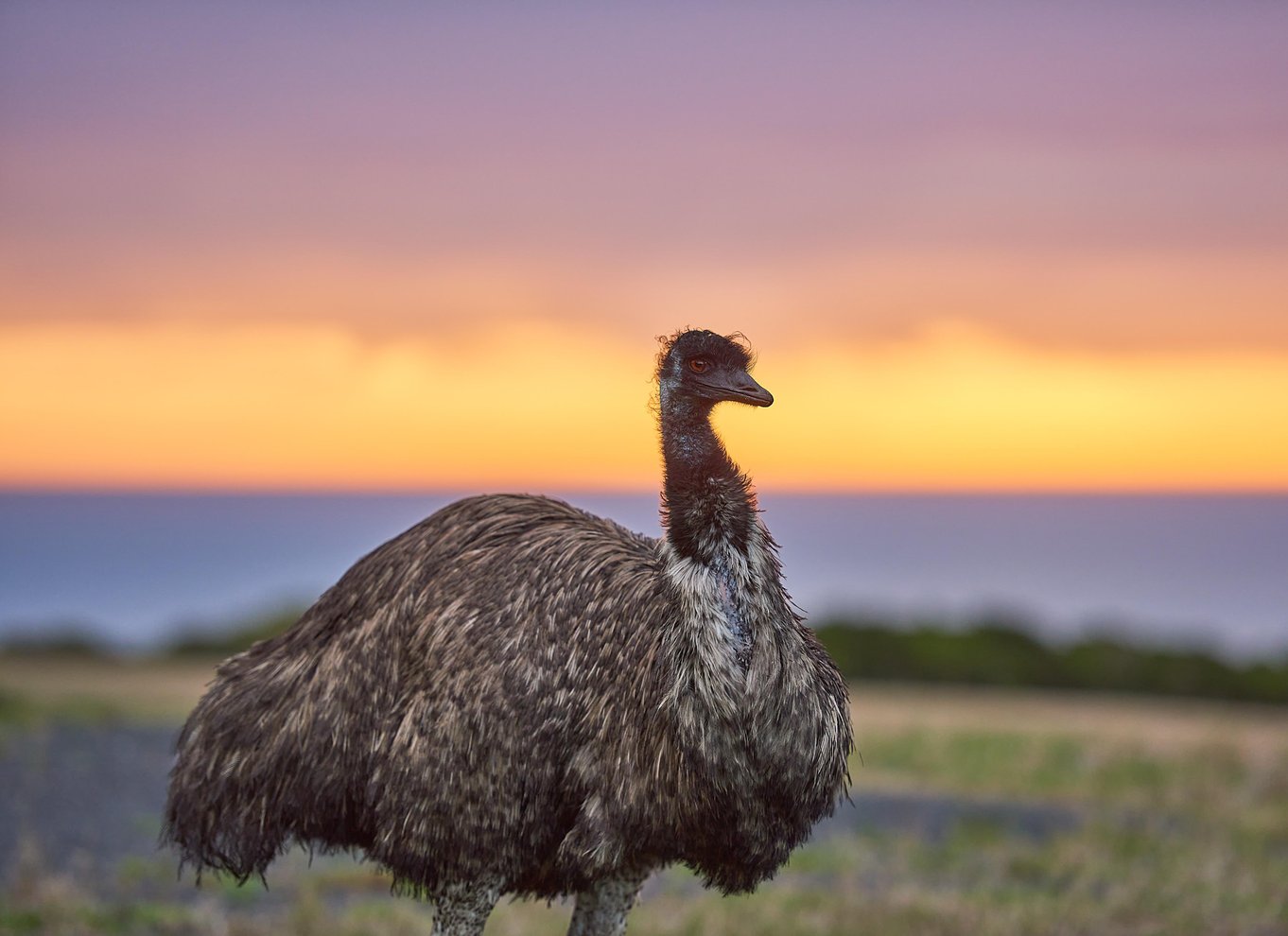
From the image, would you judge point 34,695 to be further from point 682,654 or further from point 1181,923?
point 682,654

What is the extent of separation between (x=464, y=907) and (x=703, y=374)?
242 centimetres

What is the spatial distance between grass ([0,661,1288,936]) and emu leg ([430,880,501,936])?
1.11 feet

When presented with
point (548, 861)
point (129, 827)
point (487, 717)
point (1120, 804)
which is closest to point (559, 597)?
point (487, 717)

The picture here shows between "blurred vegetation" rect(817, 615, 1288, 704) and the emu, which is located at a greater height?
the emu

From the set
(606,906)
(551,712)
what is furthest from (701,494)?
(606,906)

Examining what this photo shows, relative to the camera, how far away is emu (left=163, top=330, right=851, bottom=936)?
6.29 m

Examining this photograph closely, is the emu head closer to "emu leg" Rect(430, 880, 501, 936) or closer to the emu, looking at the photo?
the emu

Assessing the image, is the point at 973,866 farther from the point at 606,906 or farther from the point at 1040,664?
the point at 1040,664

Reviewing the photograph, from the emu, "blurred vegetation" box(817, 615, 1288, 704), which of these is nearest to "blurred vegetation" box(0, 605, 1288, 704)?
"blurred vegetation" box(817, 615, 1288, 704)

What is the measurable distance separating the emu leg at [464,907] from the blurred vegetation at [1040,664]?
1485 cm

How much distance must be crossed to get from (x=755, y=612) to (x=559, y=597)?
3.09ft

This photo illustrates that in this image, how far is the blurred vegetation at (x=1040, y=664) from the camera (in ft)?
70.6

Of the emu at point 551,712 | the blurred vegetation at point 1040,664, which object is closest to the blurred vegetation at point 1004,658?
the blurred vegetation at point 1040,664

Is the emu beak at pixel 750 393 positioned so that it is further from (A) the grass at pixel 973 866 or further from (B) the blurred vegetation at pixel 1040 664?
(B) the blurred vegetation at pixel 1040 664
